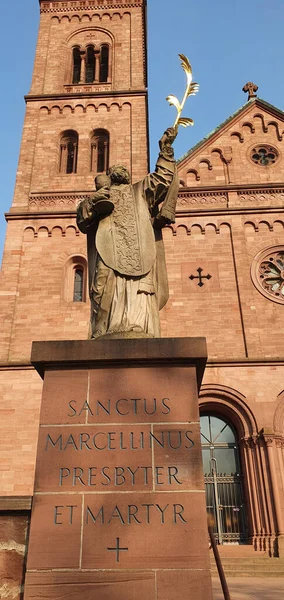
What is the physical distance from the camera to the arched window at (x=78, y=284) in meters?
17.0

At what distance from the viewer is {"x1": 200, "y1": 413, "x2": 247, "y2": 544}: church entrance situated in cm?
1361

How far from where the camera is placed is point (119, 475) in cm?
433

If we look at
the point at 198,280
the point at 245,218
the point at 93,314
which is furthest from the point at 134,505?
the point at 245,218

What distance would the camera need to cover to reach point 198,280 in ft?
55.0

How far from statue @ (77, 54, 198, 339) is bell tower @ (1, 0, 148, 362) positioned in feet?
33.2

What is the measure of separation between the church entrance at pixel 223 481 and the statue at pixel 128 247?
9.45 m

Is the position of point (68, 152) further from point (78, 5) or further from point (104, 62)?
point (78, 5)

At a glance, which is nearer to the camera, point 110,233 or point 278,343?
point 110,233

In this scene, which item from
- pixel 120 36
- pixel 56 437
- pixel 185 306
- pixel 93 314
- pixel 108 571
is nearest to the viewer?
pixel 108 571

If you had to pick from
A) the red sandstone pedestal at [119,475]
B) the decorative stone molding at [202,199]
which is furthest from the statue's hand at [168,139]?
the decorative stone molding at [202,199]

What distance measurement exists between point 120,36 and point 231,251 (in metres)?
13.0

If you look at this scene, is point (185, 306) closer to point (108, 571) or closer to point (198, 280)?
point (198, 280)

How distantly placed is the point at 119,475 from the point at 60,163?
17861mm

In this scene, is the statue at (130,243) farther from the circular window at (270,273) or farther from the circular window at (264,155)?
the circular window at (264,155)
